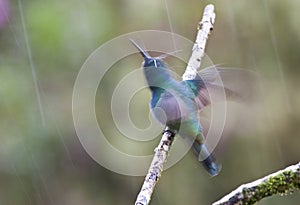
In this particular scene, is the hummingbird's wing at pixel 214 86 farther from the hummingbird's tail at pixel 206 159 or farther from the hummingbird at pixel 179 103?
the hummingbird's tail at pixel 206 159

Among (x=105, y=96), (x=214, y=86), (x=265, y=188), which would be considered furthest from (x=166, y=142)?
(x=105, y=96)

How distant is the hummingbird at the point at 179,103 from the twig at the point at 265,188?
2.79ft

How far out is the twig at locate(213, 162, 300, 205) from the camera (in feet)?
2.41

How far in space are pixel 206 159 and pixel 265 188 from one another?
3.11 ft

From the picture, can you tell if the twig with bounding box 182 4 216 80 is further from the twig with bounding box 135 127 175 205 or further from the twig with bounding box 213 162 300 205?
the twig with bounding box 213 162 300 205

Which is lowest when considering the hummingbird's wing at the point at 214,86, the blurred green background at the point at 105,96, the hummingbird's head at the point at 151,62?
the blurred green background at the point at 105,96

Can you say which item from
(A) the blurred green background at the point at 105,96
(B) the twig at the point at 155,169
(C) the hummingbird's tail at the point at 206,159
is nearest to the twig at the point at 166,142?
(B) the twig at the point at 155,169

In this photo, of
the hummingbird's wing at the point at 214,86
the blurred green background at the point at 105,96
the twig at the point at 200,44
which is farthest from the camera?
the blurred green background at the point at 105,96

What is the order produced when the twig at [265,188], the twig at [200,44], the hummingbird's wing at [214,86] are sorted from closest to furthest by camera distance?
the twig at [265,188], the hummingbird's wing at [214,86], the twig at [200,44]

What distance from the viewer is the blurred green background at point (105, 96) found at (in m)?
3.18

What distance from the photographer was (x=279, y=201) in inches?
139

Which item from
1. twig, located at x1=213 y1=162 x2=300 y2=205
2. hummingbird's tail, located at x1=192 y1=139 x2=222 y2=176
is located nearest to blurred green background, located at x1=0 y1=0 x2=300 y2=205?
hummingbird's tail, located at x1=192 y1=139 x2=222 y2=176

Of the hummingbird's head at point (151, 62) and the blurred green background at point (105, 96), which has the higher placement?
the hummingbird's head at point (151, 62)

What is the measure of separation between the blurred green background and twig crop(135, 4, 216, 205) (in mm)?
1490
